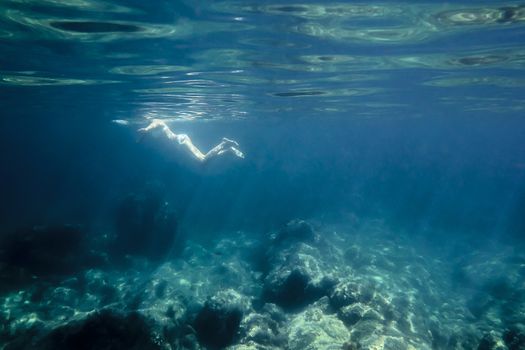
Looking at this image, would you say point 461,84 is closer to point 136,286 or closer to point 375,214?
point 136,286

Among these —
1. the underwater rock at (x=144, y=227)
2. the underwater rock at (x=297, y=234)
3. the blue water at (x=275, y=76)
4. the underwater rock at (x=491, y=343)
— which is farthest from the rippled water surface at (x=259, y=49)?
the underwater rock at (x=491, y=343)

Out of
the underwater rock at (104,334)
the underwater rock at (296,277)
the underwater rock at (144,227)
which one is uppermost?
the underwater rock at (104,334)

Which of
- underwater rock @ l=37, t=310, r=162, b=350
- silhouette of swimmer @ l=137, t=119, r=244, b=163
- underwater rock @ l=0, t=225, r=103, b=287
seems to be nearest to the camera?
underwater rock @ l=37, t=310, r=162, b=350

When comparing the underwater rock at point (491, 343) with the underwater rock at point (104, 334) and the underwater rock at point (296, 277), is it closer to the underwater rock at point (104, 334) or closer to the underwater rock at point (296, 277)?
the underwater rock at point (296, 277)

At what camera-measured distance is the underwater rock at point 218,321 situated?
1179 cm

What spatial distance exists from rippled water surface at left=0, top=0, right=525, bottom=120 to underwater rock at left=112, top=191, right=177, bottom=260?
8.02 metres

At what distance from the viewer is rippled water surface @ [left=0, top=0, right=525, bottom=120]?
9.79 meters

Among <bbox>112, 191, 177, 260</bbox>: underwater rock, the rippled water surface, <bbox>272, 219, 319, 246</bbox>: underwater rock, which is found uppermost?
the rippled water surface

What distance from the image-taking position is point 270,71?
1711cm

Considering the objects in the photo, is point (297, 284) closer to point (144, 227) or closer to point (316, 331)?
point (316, 331)

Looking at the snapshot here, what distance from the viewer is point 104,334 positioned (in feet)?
31.3

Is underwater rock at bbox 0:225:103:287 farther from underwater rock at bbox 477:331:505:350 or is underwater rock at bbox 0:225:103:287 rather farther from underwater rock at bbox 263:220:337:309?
underwater rock at bbox 477:331:505:350

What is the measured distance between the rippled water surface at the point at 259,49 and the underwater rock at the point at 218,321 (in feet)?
30.8

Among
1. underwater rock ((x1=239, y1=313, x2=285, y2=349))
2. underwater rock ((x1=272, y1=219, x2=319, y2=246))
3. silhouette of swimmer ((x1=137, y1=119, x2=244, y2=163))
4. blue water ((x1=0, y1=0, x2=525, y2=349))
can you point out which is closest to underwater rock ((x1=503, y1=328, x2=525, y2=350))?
blue water ((x1=0, y1=0, x2=525, y2=349))
